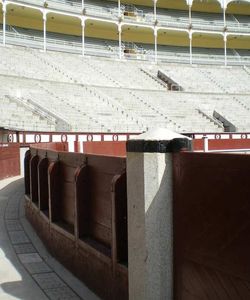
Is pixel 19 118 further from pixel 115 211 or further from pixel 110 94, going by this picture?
pixel 115 211

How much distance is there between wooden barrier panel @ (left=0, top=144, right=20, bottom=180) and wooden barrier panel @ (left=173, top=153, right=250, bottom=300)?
11.7 m

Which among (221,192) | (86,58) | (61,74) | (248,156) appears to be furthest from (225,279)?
(86,58)

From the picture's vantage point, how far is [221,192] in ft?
8.61

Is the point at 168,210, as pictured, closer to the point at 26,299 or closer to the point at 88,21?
the point at 26,299

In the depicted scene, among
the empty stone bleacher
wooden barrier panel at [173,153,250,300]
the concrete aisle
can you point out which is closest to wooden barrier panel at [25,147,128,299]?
the concrete aisle

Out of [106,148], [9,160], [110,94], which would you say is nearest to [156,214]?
[106,148]

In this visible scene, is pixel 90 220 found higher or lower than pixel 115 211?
lower

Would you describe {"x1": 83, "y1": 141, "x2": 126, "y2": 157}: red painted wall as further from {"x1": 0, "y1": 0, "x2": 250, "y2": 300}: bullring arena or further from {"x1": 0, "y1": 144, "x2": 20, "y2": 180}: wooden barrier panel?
{"x1": 0, "y1": 144, "x2": 20, "y2": 180}: wooden barrier panel

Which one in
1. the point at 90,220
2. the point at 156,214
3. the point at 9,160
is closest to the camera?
the point at 156,214

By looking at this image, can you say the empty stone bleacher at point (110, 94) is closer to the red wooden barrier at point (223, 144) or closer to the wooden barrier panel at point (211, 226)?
the red wooden barrier at point (223, 144)

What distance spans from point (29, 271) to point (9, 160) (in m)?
10.3

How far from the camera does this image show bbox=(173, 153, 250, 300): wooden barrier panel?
8.14 feet

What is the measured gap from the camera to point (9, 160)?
585 inches

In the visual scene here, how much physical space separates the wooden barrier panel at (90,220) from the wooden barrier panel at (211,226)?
702 millimetres
